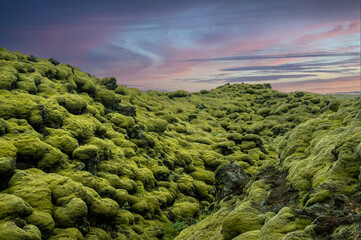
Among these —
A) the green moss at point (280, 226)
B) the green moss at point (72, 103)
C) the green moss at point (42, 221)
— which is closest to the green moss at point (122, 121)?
the green moss at point (72, 103)

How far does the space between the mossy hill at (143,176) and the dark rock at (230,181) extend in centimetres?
16

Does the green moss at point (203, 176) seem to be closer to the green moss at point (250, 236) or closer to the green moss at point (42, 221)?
the green moss at point (42, 221)

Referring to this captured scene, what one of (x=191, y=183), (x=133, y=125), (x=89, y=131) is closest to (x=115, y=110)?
(x=133, y=125)

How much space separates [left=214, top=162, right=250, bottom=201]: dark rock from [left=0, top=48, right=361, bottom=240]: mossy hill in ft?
0.53

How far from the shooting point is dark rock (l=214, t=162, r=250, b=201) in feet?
94.5

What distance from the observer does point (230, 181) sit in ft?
96.4

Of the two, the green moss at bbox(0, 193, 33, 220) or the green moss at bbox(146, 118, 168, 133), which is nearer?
the green moss at bbox(0, 193, 33, 220)

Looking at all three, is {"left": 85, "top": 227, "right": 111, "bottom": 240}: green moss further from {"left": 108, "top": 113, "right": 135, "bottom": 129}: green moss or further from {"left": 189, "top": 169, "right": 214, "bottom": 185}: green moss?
{"left": 108, "top": 113, "right": 135, "bottom": 129}: green moss

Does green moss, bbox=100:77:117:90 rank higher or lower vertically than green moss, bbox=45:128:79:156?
higher

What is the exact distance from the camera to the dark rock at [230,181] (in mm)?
28812

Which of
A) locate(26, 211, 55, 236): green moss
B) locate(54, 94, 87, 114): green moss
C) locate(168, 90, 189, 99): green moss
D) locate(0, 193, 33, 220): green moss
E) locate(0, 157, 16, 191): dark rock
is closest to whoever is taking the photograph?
locate(0, 193, 33, 220): green moss

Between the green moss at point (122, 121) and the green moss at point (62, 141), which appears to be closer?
the green moss at point (62, 141)

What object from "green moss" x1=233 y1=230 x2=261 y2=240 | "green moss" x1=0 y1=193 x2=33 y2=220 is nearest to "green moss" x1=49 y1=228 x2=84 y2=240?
"green moss" x1=0 y1=193 x2=33 y2=220

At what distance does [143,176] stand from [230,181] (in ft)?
46.0
